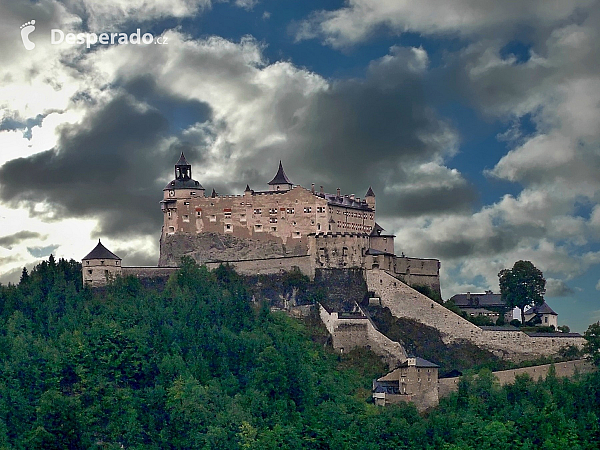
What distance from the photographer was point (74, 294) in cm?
8112

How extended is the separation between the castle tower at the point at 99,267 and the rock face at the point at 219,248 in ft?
13.4

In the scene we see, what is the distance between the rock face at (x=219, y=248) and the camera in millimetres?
84000

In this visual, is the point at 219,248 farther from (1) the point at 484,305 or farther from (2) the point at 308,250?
(1) the point at 484,305

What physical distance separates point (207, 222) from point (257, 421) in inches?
804

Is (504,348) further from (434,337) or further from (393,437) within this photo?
(393,437)

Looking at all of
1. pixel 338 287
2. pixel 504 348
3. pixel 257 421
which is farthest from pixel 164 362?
pixel 504 348

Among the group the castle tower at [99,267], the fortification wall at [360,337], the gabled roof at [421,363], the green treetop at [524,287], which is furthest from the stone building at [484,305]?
the castle tower at [99,267]

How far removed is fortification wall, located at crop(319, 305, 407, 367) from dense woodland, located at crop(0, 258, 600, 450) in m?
0.85

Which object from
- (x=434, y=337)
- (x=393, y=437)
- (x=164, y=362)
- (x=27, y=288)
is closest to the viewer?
(x=393, y=437)

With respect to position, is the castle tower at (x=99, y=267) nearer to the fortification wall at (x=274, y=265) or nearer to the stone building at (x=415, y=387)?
the fortification wall at (x=274, y=265)

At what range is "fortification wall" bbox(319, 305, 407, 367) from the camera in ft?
247

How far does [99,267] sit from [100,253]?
3.19ft

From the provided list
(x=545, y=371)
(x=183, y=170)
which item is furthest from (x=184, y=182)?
(x=545, y=371)

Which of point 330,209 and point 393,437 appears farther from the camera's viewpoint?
point 330,209
